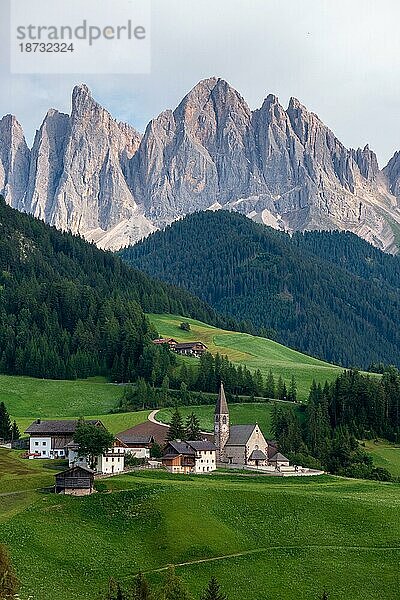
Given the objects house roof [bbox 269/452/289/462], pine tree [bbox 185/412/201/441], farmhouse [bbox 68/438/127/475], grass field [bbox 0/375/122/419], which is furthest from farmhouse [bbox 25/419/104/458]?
grass field [bbox 0/375/122/419]

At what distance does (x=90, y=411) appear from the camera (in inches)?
6624

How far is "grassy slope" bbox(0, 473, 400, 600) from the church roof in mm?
29522

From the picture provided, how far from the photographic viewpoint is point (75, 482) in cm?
9906

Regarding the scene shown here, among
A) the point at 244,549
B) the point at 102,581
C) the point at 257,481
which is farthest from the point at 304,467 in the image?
the point at 102,581

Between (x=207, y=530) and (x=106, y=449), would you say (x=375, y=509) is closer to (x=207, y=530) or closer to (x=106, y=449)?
(x=207, y=530)

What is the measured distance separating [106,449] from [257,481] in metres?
19.0

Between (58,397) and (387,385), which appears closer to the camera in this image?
(387,385)

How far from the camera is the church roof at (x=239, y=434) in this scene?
5281 inches

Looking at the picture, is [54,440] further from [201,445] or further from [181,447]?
[201,445]

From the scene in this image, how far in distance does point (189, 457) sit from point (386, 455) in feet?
112

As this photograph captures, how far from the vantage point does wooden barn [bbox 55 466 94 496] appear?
98.8 m

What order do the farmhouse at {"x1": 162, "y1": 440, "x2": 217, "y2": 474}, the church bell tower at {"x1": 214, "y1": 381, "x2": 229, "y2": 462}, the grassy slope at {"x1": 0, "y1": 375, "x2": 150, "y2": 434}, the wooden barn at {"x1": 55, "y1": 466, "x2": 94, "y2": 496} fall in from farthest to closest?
1. the grassy slope at {"x1": 0, "y1": 375, "x2": 150, "y2": 434}
2. the church bell tower at {"x1": 214, "y1": 381, "x2": 229, "y2": 462}
3. the farmhouse at {"x1": 162, "y1": 440, "x2": 217, "y2": 474}
4. the wooden barn at {"x1": 55, "y1": 466, "x2": 94, "y2": 496}

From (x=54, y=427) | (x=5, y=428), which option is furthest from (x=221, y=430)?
(x=5, y=428)

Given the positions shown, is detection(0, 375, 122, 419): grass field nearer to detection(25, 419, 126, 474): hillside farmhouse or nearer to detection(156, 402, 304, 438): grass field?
detection(156, 402, 304, 438): grass field
